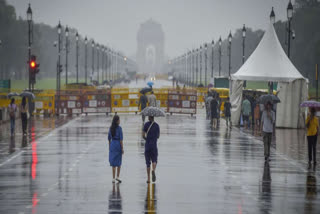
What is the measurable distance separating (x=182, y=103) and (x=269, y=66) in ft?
51.2

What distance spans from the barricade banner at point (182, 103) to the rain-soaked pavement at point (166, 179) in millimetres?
19301

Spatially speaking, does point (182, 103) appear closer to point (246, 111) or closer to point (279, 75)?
point (246, 111)

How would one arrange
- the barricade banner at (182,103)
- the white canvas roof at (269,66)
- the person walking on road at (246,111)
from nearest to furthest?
the white canvas roof at (269,66) → the person walking on road at (246,111) → the barricade banner at (182,103)

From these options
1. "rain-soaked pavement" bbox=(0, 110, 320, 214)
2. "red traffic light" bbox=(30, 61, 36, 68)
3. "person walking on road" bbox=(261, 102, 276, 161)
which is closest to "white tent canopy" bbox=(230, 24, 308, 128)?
"rain-soaked pavement" bbox=(0, 110, 320, 214)

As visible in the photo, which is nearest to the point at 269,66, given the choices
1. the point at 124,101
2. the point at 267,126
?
the point at 267,126

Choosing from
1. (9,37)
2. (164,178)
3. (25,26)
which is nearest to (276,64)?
(164,178)

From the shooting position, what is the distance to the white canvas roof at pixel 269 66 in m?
33.6

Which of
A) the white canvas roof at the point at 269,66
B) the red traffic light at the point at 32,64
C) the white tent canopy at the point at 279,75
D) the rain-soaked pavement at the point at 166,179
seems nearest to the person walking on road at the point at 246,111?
the white tent canopy at the point at 279,75

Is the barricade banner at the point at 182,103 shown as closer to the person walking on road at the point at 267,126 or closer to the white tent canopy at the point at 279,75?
the white tent canopy at the point at 279,75

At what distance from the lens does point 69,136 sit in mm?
30125

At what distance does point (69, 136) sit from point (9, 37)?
92.4 m

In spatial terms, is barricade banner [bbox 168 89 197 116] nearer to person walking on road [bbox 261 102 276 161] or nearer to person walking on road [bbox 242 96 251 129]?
person walking on road [bbox 242 96 251 129]

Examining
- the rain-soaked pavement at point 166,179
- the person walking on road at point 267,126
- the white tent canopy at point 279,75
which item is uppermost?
the white tent canopy at point 279,75

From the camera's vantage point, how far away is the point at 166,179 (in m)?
17.4
